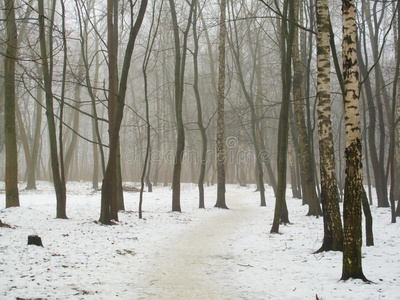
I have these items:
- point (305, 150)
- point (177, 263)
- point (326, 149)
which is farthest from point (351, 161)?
point (305, 150)

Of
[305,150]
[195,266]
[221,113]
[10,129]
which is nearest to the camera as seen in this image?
[195,266]

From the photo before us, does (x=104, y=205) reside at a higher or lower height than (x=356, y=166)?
lower

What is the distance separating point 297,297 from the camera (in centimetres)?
450

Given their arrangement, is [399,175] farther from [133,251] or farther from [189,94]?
[189,94]

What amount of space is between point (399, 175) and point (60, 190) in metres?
16.1

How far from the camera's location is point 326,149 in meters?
6.90

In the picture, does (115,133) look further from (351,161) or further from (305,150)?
(351,161)

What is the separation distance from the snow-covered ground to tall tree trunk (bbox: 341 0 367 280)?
1.22 feet

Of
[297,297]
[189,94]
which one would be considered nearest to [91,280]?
[297,297]

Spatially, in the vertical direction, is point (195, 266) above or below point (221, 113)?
below

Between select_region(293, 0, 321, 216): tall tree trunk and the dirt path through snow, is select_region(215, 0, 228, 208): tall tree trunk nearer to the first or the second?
select_region(293, 0, 321, 216): tall tree trunk

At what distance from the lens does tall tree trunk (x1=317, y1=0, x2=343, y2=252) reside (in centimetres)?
679

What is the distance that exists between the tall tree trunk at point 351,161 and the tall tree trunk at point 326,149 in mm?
1981

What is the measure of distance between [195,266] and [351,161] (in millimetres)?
3365
